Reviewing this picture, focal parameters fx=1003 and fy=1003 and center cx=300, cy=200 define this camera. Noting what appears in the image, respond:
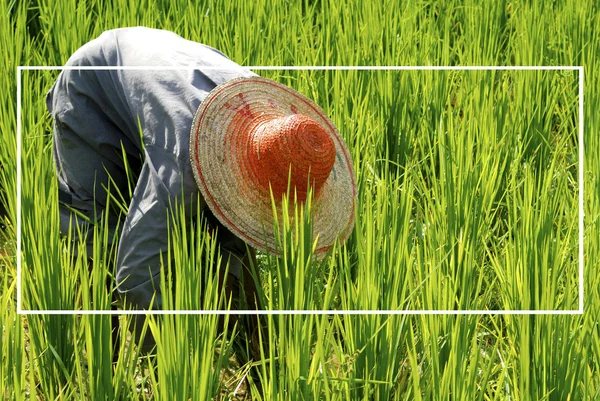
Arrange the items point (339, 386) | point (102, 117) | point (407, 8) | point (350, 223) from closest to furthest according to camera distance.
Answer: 1. point (339, 386)
2. point (350, 223)
3. point (102, 117)
4. point (407, 8)

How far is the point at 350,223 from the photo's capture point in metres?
2.02

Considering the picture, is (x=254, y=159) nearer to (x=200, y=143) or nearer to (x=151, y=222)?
(x=200, y=143)

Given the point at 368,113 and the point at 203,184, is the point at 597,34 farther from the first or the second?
the point at 203,184

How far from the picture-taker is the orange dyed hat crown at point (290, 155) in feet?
5.90

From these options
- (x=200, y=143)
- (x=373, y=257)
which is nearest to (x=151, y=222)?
(x=200, y=143)

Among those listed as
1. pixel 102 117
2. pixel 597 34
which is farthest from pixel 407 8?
pixel 102 117

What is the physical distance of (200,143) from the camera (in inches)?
71.3

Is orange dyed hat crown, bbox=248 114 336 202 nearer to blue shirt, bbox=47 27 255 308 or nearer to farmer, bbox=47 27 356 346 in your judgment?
farmer, bbox=47 27 356 346

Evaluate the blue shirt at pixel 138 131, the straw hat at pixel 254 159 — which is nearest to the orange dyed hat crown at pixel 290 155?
the straw hat at pixel 254 159

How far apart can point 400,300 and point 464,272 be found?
14cm

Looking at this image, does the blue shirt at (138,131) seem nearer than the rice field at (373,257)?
No

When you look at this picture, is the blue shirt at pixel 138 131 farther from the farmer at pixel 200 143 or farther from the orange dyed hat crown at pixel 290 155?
the orange dyed hat crown at pixel 290 155

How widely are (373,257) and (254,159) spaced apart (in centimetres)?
28

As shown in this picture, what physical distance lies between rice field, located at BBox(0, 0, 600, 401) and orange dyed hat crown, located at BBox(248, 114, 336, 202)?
0.21ft
